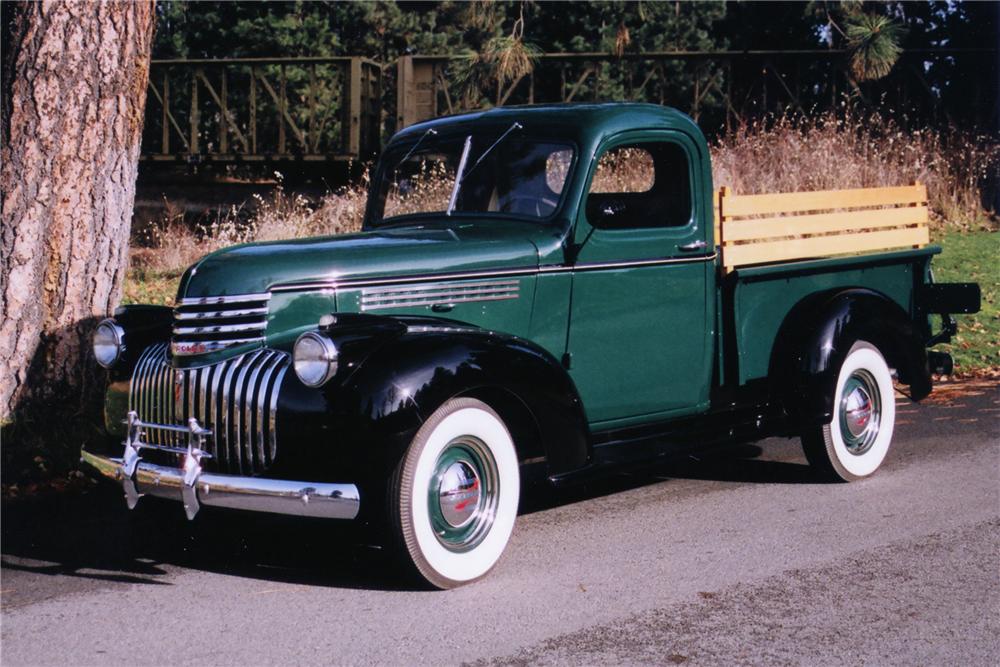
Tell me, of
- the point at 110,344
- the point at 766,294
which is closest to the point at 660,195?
the point at 766,294

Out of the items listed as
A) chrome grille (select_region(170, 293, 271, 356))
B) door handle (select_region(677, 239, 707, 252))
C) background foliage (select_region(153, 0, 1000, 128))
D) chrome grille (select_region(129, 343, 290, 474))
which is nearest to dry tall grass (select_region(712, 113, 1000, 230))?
background foliage (select_region(153, 0, 1000, 128))

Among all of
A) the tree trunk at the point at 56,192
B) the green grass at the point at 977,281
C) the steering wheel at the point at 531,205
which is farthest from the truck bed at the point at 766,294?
the green grass at the point at 977,281

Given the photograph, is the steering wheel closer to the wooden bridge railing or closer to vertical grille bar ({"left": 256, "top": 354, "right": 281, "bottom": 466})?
vertical grille bar ({"left": 256, "top": 354, "right": 281, "bottom": 466})

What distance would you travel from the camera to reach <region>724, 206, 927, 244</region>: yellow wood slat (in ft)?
21.7

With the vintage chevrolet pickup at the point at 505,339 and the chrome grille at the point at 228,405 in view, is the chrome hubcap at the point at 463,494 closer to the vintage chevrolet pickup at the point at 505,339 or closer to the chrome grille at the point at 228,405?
the vintage chevrolet pickup at the point at 505,339

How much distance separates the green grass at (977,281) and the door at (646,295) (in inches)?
196

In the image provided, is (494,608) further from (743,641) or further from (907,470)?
(907,470)

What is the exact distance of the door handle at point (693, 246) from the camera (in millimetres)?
6293

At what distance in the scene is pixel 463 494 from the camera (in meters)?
5.14

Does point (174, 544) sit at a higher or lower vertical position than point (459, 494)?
lower

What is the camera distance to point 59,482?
22.6 ft

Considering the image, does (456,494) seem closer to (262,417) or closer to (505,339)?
(505,339)

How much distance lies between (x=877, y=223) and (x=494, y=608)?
12.6 feet

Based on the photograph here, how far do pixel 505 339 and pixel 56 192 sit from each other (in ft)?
11.0
